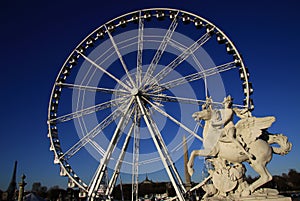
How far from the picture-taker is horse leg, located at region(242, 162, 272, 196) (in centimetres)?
637

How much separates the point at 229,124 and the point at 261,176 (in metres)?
1.39

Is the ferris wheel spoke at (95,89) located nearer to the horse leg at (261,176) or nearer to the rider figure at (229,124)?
the rider figure at (229,124)

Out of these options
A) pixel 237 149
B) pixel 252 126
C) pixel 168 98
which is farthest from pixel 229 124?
pixel 168 98

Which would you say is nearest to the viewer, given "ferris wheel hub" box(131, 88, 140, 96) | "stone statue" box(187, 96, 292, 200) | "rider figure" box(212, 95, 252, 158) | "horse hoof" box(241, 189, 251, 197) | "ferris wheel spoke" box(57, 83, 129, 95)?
"horse hoof" box(241, 189, 251, 197)

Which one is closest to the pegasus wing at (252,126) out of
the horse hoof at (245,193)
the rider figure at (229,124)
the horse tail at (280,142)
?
the rider figure at (229,124)

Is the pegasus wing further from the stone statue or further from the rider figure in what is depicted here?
the rider figure

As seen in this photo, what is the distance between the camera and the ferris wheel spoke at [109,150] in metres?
13.4

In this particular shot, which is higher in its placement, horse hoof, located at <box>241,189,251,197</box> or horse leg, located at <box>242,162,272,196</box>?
horse leg, located at <box>242,162,272,196</box>

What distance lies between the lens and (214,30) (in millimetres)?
14016

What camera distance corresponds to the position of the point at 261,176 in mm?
6453

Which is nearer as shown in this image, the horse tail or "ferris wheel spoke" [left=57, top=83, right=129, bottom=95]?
the horse tail

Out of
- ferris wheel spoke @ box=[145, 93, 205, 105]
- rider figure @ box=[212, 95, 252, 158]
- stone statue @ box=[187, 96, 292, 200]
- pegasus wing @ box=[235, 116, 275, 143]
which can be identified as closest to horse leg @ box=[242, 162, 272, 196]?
stone statue @ box=[187, 96, 292, 200]

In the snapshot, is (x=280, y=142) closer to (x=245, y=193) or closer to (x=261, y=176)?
(x=261, y=176)

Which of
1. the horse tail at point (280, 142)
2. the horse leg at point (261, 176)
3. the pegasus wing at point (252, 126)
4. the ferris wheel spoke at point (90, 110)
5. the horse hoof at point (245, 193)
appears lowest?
the horse hoof at point (245, 193)
